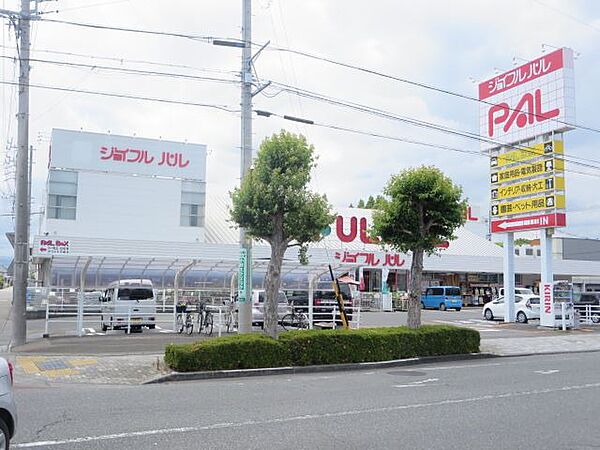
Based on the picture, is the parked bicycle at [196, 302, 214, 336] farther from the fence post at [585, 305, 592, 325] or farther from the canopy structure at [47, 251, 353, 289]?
the fence post at [585, 305, 592, 325]

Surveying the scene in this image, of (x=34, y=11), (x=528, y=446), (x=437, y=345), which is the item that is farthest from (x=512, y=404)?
(x=34, y=11)

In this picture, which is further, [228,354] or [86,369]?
[86,369]

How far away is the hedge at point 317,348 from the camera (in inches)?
495

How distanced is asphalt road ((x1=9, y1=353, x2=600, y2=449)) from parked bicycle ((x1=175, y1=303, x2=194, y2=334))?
9130 mm

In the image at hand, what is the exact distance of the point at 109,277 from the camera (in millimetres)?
22234

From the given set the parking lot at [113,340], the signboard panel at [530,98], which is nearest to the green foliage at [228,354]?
the parking lot at [113,340]

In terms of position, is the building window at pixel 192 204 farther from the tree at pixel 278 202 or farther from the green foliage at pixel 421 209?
the tree at pixel 278 202

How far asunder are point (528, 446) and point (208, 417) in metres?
4.11

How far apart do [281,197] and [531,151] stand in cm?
1720

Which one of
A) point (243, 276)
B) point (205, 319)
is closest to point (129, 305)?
point (205, 319)

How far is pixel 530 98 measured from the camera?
27562 millimetres

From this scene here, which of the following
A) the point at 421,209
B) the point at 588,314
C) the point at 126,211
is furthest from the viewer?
the point at 126,211

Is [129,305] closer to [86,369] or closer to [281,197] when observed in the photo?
[86,369]

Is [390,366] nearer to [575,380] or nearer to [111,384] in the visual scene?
[575,380]
